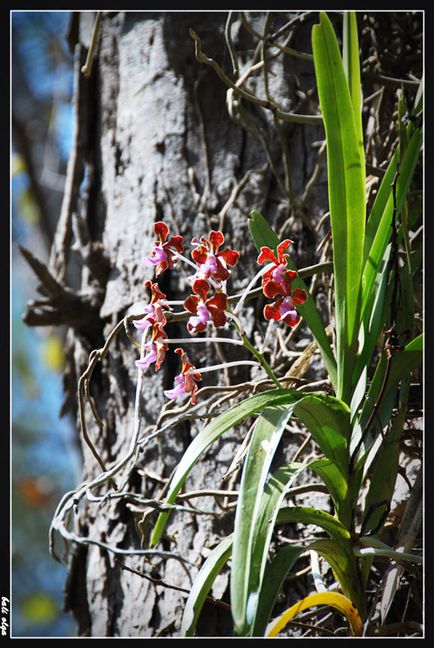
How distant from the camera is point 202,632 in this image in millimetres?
918

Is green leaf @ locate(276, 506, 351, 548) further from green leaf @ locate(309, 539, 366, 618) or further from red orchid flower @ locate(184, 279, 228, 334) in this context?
red orchid flower @ locate(184, 279, 228, 334)

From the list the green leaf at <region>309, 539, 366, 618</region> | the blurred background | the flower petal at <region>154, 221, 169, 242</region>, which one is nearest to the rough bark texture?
the green leaf at <region>309, 539, 366, 618</region>

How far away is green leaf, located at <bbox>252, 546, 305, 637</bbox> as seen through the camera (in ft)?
2.04

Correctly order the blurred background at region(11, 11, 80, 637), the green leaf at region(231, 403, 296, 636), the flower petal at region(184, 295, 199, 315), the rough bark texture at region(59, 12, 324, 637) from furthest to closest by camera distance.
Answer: the blurred background at region(11, 11, 80, 637)
the rough bark texture at region(59, 12, 324, 637)
the flower petal at region(184, 295, 199, 315)
the green leaf at region(231, 403, 296, 636)

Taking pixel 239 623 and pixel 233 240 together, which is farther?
pixel 233 240

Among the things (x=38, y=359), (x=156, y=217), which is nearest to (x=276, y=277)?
(x=156, y=217)

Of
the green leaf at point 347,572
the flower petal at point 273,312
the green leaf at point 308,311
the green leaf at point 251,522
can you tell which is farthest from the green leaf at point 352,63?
the green leaf at point 347,572

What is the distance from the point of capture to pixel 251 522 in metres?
0.60

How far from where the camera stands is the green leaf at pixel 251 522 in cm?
56

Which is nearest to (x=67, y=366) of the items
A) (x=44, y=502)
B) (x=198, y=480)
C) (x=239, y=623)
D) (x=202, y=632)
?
(x=198, y=480)

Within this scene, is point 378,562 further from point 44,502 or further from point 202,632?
point 44,502

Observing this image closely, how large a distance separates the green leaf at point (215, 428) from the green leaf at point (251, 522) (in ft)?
0.06

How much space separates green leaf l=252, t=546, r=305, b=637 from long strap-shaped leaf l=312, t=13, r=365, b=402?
0.18 m

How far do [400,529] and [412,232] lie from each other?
1.28 feet
